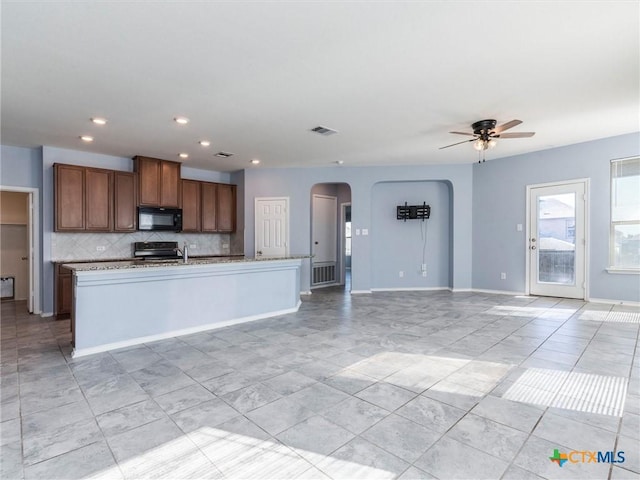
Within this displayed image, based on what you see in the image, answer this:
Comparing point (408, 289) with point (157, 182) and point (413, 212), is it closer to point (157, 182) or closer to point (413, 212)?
point (413, 212)

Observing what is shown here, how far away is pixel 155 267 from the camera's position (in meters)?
3.78

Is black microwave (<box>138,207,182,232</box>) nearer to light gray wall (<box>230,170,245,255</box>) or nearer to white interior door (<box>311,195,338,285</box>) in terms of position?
light gray wall (<box>230,170,245,255</box>)

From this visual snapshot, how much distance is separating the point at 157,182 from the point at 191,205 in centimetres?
77

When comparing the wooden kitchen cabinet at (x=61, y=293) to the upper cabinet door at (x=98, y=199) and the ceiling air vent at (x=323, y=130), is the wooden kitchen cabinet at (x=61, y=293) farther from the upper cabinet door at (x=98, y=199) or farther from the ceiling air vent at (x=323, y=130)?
the ceiling air vent at (x=323, y=130)

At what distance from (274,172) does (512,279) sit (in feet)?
17.2

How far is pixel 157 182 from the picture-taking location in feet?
20.1

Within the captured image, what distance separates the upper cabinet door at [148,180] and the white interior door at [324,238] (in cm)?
332

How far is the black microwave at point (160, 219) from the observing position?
5910 millimetres

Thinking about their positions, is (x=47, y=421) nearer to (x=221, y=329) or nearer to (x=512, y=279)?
(x=221, y=329)

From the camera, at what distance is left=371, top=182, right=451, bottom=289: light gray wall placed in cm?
732

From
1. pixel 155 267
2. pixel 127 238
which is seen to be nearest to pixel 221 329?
pixel 155 267

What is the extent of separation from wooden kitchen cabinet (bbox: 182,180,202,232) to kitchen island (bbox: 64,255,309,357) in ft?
8.33

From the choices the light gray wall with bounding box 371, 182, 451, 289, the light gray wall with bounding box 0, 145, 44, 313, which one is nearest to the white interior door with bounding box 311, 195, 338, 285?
the light gray wall with bounding box 371, 182, 451, 289

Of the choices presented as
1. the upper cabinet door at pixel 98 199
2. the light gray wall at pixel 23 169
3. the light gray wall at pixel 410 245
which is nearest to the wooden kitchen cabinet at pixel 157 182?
the upper cabinet door at pixel 98 199
